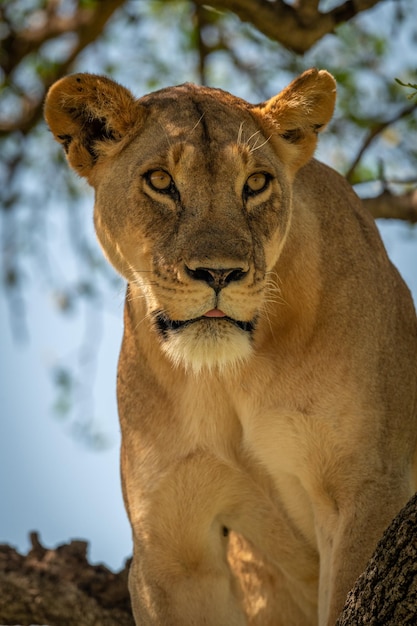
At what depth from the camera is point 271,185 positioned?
418 cm

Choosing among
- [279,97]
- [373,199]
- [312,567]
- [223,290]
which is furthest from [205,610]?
[373,199]

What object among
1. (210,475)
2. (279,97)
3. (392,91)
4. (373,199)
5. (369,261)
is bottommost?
(210,475)

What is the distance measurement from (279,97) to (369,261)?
0.70 metres

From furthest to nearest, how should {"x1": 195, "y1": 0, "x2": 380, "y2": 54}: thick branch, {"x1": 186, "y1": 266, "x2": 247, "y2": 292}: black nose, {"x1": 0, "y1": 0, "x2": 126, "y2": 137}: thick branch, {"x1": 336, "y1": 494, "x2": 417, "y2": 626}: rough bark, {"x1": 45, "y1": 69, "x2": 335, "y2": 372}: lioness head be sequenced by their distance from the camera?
{"x1": 0, "y1": 0, "x2": 126, "y2": 137}: thick branch
{"x1": 195, "y1": 0, "x2": 380, "y2": 54}: thick branch
{"x1": 45, "y1": 69, "x2": 335, "y2": 372}: lioness head
{"x1": 186, "y1": 266, "x2": 247, "y2": 292}: black nose
{"x1": 336, "y1": 494, "x2": 417, "y2": 626}: rough bark

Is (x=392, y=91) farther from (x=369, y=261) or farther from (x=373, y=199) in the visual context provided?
(x=369, y=261)

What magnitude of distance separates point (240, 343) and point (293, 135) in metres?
0.95

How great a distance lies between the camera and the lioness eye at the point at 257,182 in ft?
13.5

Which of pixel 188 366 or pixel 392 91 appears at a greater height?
pixel 392 91

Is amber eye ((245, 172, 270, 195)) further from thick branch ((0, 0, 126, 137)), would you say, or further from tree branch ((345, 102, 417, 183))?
thick branch ((0, 0, 126, 137))

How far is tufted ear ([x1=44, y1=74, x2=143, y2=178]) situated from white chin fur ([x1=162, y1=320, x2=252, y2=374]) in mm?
800

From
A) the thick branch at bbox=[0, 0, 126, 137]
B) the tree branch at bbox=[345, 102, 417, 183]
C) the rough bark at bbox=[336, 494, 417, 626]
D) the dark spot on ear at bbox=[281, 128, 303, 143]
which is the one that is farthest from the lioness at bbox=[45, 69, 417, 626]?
the thick branch at bbox=[0, 0, 126, 137]

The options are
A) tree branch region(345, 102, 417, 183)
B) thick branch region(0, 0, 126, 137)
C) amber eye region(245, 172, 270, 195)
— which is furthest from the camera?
thick branch region(0, 0, 126, 137)

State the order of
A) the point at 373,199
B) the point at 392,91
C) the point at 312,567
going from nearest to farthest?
the point at 312,567
the point at 373,199
the point at 392,91

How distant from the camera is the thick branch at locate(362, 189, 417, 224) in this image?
19.5 ft
